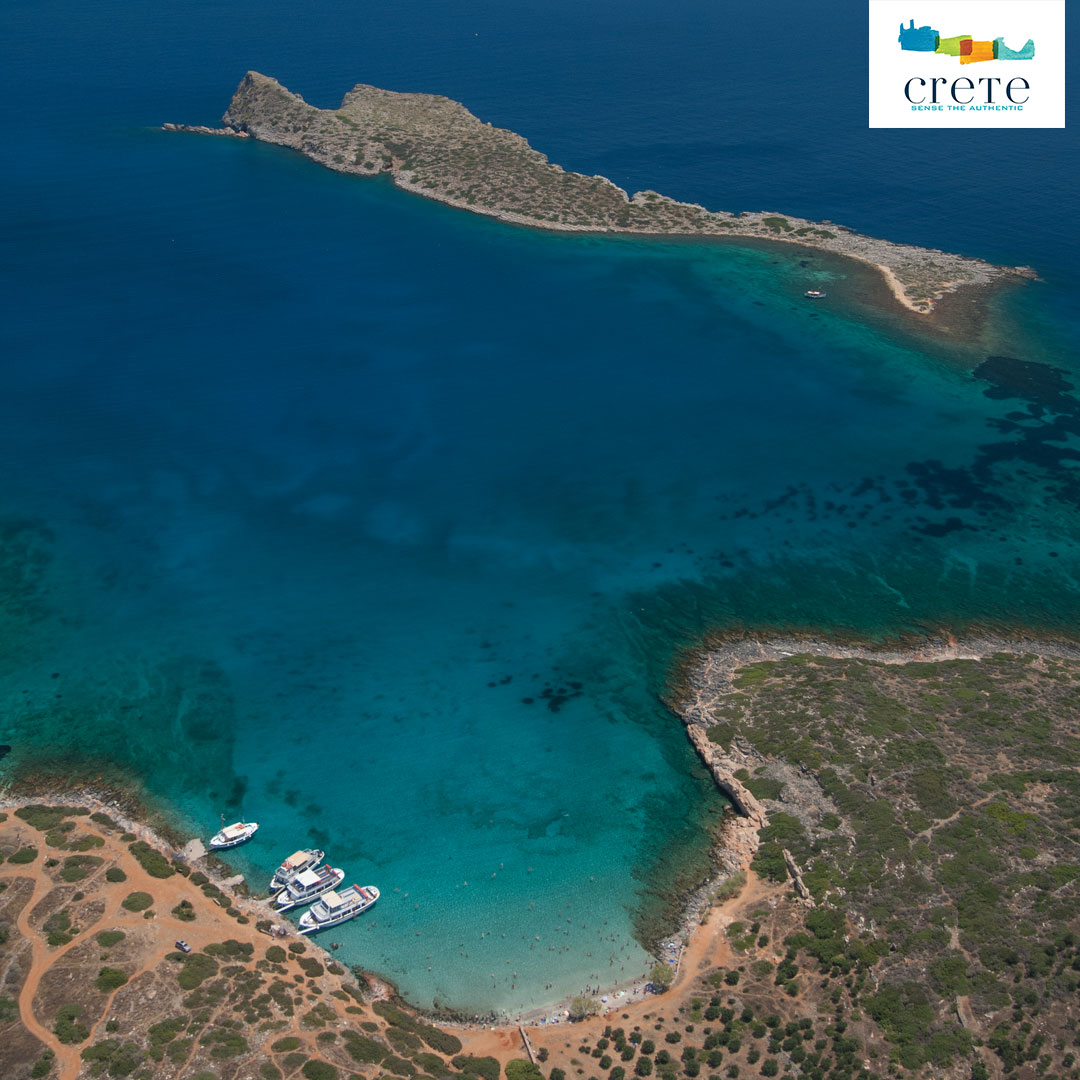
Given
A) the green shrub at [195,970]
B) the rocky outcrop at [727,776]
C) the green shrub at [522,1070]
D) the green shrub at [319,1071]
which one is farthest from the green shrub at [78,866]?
the rocky outcrop at [727,776]

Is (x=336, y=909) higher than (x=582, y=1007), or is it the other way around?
(x=336, y=909)

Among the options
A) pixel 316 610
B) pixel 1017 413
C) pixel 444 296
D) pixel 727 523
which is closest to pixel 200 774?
pixel 316 610

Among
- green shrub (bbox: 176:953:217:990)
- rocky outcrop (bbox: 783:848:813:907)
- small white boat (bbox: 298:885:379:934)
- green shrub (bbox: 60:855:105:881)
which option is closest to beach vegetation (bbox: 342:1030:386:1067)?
small white boat (bbox: 298:885:379:934)

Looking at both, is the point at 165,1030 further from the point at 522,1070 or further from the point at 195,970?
the point at 522,1070

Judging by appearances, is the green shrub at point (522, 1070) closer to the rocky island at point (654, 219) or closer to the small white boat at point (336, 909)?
the small white boat at point (336, 909)

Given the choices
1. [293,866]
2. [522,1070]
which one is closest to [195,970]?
[293,866]

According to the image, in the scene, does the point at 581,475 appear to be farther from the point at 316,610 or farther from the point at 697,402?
the point at 316,610
